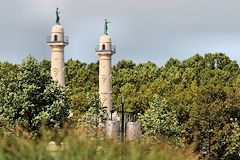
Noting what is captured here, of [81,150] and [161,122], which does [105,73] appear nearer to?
[161,122]

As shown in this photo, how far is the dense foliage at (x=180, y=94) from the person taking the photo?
56.5 m

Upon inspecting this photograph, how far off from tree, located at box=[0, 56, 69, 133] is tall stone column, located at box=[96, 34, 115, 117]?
28.9m

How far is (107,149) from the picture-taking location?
11.2 m

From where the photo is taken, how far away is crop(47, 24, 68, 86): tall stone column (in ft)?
220

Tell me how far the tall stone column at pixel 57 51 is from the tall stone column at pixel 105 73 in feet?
16.7

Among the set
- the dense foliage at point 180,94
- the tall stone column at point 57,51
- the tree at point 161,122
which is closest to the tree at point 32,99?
the dense foliage at point 180,94

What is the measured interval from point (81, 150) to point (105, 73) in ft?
200

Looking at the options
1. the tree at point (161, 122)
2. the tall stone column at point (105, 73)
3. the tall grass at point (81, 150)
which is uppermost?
Result: the tall stone column at point (105, 73)

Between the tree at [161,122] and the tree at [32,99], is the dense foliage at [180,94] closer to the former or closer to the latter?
the tree at [161,122]

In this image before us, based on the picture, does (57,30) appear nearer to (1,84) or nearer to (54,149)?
(1,84)

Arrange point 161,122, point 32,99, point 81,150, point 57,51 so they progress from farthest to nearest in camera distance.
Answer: point 57,51, point 161,122, point 32,99, point 81,150

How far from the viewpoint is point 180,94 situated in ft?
232

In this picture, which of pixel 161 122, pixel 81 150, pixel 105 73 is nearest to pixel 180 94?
pixel 105 73

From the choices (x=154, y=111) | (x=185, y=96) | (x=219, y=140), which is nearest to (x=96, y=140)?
(x=154, y=111)
